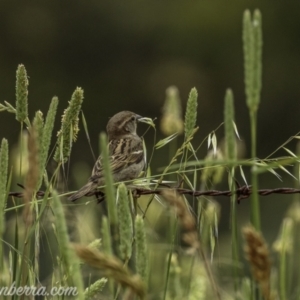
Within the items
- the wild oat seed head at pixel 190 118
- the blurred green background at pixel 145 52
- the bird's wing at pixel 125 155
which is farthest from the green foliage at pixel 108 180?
the blurred green background at pixel 145 52

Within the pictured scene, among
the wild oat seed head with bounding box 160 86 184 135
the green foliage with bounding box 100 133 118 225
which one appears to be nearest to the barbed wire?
the wild oat seed head with bounding box 160 86 184 135

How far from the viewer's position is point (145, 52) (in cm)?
3181

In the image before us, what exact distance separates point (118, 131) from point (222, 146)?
2.60m

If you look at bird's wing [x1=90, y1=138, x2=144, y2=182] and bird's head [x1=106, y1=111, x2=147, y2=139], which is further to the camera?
bird's head [x1=106, y1=111, x2=147, y2=139]

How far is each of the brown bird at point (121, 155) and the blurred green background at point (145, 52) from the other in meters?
21.3

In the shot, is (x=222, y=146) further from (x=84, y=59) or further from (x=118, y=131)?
(x=84, y=59)

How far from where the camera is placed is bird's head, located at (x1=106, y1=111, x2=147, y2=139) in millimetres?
6469

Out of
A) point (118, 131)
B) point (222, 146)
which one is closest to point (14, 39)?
point (118, 131)

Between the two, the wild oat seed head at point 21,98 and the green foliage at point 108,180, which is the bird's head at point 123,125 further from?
the green foliage at point 108,180

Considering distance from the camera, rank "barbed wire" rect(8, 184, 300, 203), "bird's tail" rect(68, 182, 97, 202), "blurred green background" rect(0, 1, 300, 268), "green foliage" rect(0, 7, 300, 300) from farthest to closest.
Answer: "blurred green background" rect(0, 1, 300, 268)
"bird's tail" rect(68, 182, 97, 202)
"barbed wire" rect(8, 184, 300, 203)
"green foliage" rect(0, 7, 300, 300)

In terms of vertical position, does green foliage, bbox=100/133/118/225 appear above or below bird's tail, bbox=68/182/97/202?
below

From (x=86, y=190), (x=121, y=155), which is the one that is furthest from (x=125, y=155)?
(x=86, y=190)

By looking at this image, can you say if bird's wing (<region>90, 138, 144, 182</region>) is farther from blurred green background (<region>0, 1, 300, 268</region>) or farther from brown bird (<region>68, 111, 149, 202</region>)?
blurred green background (<region>0, 1, 300, 268</region>)

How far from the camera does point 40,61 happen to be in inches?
1208
